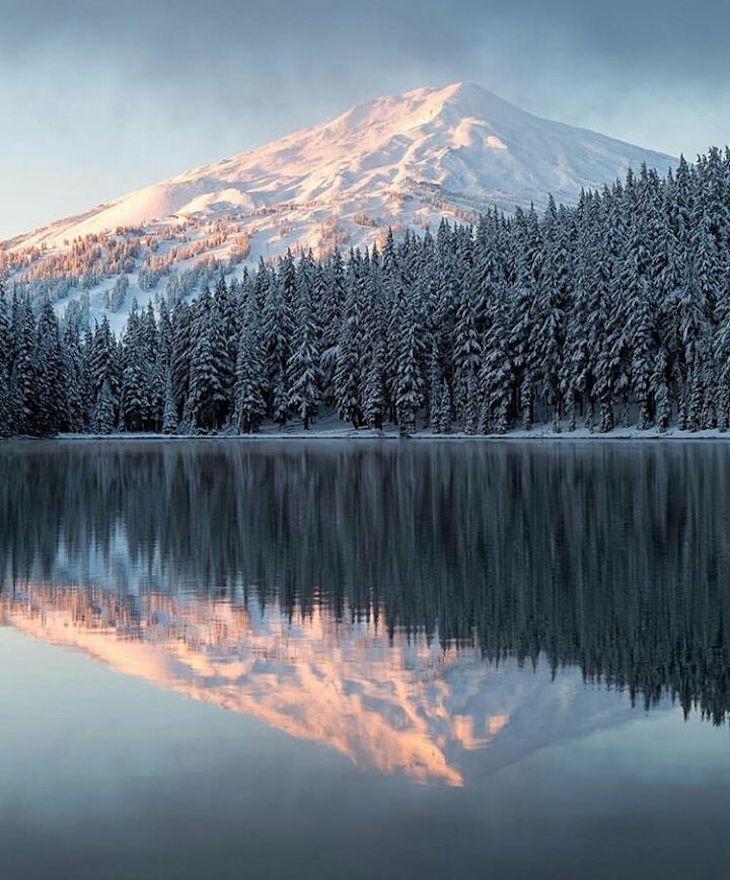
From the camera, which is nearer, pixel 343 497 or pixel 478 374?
pixel 343 497

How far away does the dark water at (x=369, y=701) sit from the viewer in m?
7.63

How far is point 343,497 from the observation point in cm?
3550

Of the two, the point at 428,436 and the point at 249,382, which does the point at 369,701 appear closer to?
the point at 428,436

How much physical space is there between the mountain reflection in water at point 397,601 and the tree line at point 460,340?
49227 millimetres

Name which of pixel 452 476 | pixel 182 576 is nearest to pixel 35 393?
pixel 452 476

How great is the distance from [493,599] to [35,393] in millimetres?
96427

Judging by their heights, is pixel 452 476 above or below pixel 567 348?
below

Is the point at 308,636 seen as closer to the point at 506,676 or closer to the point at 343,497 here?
the point at 506,676

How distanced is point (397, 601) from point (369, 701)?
5751 mm

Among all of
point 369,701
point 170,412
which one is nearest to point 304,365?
point 170,412

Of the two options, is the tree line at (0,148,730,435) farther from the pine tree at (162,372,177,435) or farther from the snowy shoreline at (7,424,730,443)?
the snowy shoreline at (7,424,730,443)

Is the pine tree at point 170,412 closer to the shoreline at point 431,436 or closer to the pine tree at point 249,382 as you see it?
the shoreline at point 431,436

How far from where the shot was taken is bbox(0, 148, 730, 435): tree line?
84.8 m

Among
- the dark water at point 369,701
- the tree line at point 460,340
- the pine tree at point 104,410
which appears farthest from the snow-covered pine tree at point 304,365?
the dark water at point 369,701
